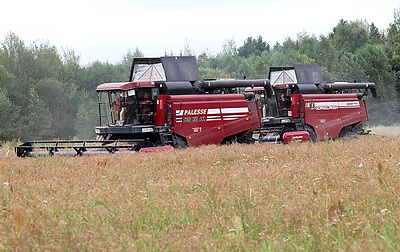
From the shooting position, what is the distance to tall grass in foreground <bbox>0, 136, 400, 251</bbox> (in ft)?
18.1

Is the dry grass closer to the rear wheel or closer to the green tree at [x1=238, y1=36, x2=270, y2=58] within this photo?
the rear wheel

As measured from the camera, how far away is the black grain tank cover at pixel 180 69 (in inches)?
853

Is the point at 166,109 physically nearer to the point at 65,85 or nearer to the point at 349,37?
the point at 65,85

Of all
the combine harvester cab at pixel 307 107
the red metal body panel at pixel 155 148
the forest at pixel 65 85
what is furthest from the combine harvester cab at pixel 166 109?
the forest at pixel 65 85

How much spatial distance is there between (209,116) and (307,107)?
7307mm

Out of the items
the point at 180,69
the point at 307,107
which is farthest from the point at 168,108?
the point at 307,107

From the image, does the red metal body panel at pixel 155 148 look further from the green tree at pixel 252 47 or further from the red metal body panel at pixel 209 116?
the green tree at pixel 252 47

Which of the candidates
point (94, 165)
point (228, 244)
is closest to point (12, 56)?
point (94, 165)

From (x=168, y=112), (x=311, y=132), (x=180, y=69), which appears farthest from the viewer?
(x=311, y=132)

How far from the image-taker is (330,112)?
28906 millimetres

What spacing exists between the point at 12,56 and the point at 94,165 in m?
44.4

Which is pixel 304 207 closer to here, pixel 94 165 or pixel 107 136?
pixel 94 165

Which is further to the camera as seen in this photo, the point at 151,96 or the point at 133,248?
the point at 151,96

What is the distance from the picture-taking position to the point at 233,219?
6355 mm
